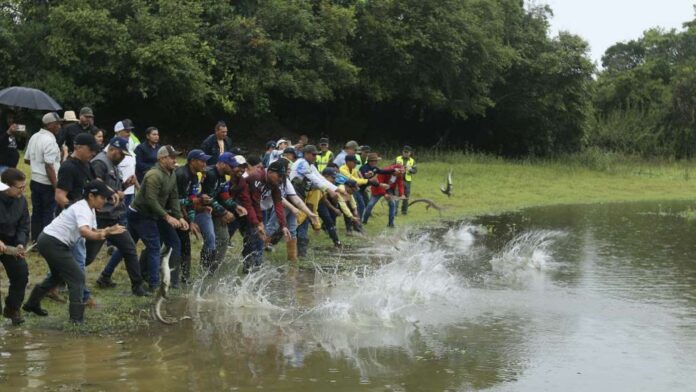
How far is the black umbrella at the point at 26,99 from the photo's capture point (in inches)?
420

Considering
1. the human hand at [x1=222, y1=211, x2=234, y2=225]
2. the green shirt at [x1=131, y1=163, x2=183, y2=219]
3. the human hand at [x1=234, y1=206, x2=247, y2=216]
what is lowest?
the human hand at [x1=222, y1=211, x2=234, y2=225]

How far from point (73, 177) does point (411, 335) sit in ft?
12.4

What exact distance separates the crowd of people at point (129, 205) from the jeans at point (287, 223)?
0.05ft

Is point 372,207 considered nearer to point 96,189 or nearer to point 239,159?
point 239,159

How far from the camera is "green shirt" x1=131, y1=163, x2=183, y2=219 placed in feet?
30.5

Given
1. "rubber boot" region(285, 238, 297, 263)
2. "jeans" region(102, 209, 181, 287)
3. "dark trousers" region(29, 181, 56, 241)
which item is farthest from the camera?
"rubber boot" region(285, 238, 297, 263)

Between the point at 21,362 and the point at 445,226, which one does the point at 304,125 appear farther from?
the point at 21,362

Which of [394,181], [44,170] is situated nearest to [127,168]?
[44,170]

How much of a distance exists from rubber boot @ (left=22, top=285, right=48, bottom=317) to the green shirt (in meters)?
1.48

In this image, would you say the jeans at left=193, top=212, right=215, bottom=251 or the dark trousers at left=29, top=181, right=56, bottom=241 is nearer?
the jeans at left=193, top=212, right=215, bottom=251

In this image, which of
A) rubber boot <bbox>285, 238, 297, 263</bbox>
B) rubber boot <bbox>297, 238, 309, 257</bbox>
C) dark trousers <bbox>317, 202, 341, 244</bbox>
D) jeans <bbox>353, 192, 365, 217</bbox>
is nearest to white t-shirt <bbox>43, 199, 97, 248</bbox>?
rubber boot <bbox>285, 238, 297, 263</bbox>

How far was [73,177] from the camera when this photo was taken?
29.0ft

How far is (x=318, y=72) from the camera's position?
33.4 meters

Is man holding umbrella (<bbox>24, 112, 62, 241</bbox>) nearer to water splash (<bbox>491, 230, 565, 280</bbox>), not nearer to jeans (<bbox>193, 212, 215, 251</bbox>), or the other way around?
jeans (<bbox>193, 212, 215, 251</bbox>)
